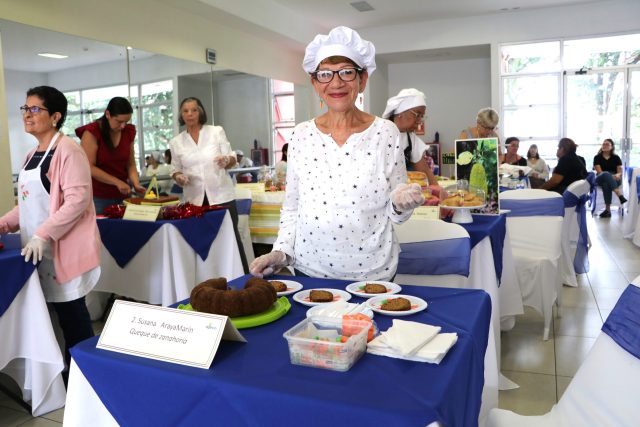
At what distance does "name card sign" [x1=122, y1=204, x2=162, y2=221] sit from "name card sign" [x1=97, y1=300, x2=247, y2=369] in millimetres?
2190

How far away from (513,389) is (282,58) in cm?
709

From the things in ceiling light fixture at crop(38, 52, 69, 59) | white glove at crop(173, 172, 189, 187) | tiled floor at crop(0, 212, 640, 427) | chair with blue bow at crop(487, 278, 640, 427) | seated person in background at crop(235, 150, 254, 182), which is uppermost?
ceiling light fixture at crop(38, 52, 69, 59)

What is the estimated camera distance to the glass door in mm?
9125

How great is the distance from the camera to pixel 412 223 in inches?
95.5

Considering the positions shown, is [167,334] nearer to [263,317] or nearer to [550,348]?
[263,317]

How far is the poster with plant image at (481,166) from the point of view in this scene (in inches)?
106

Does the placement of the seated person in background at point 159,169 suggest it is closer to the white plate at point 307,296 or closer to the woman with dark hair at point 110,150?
the woman with dark hair at point 110,150

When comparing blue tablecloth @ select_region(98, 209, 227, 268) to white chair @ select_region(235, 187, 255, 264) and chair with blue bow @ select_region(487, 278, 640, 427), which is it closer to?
white chair @ select_region(235, 187, 255, 264)

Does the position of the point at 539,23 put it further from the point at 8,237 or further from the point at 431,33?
the point at 8,237

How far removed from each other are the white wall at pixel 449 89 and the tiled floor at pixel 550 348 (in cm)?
621

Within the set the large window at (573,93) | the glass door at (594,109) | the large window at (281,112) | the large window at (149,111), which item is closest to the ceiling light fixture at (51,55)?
the large window at (149,111)

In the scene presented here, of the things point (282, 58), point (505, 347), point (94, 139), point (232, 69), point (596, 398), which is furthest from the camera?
point (282, 58)

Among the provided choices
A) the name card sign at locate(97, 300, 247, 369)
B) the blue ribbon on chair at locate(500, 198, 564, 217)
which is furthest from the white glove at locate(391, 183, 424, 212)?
the blue ribbon on chair at locate(500, 198, 564, 217)

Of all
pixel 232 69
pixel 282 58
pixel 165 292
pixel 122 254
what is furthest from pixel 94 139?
pixel 282 58
